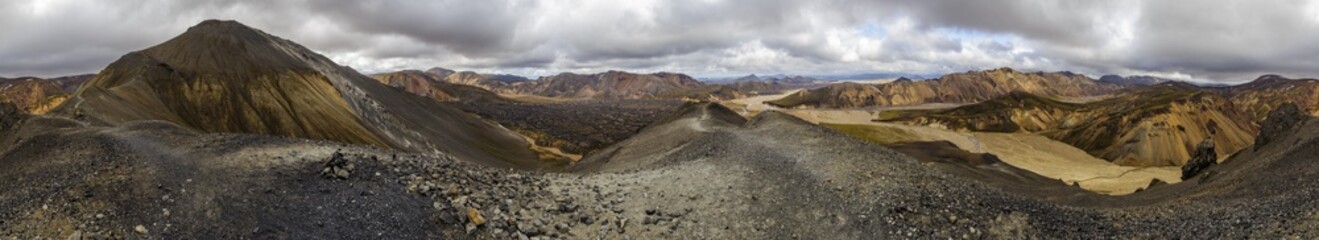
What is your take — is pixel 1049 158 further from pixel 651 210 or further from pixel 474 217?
pixel 474 217

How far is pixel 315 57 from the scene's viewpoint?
3996 inches

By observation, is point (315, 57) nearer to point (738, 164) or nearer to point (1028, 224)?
point (738, 164)

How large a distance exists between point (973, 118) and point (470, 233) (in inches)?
8000

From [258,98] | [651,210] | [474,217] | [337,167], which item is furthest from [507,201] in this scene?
[258,98]

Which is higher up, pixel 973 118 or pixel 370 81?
pixel 370 81

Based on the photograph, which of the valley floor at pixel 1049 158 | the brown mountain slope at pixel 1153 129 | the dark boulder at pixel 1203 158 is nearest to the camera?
the dark boulder at pixel 1203 158

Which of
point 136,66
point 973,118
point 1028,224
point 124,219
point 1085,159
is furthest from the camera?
point 973,118

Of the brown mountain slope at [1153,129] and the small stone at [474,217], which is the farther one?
the brown mountain slope at [1153,129]

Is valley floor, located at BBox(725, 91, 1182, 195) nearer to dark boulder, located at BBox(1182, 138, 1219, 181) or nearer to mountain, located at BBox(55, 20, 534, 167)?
dark boulder, located at BBox(1182, 138, 1219, 181)

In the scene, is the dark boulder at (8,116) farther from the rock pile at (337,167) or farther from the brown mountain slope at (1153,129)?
the brown mountain slope at (1153,129)

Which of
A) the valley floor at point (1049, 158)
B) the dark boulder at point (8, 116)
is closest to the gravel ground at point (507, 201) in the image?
Result: the dark boulder at point (8, 116)

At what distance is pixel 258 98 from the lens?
225 ft

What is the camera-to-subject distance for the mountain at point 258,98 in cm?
5438

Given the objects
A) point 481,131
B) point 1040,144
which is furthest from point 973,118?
point 481,131
